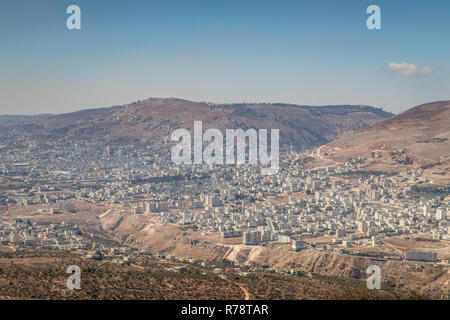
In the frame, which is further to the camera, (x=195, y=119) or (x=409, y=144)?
(x=195, y=119)

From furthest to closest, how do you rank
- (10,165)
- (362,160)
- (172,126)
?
Answer: 1. (172,126)
2. (10,165)
3. (362,160)

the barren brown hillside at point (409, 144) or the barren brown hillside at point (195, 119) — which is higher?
the barren brown hillside at point (195, 119)

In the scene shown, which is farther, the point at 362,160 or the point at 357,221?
the point at 362,160

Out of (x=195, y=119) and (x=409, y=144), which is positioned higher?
(x=195, y=119)

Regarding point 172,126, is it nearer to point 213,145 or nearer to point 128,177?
point 213,145

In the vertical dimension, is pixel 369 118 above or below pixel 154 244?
above

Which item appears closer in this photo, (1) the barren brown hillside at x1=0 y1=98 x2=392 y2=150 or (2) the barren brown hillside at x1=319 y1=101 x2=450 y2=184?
(2) the barren brown hillside at x1=319 y1=101 x2=450 y2=184

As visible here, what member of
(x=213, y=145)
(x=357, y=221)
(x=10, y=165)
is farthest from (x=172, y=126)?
(x=357, y=221)

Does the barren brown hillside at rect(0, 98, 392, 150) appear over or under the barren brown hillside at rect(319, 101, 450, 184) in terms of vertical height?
over

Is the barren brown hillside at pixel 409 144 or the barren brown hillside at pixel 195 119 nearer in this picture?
the barren brown hillside at pixel 409 144
